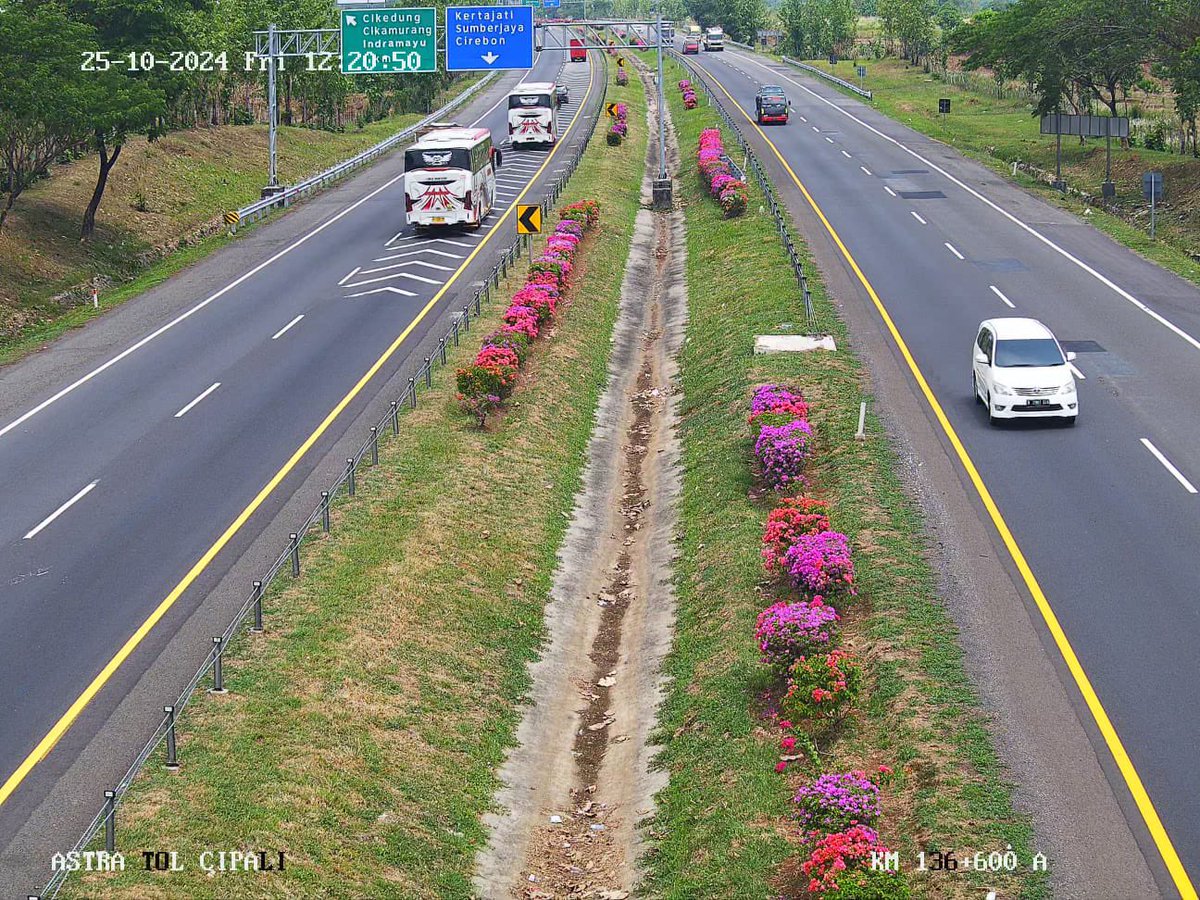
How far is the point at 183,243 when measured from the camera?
53781 millimetres

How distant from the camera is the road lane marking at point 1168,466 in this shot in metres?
24.0

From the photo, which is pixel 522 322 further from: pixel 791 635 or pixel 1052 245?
pixel 1052 245

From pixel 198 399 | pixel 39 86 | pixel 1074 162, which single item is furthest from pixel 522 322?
pixel 1074 162

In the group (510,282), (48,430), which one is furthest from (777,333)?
(48,430)

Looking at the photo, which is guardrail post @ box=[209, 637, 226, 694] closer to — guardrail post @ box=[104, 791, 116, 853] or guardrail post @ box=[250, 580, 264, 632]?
guardrail post @ box=[250, 580, 264, 632]

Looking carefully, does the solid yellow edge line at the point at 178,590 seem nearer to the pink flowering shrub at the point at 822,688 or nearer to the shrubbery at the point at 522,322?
the shrubbery at the point at 522,322

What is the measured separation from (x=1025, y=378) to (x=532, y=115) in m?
52.4

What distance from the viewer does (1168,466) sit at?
2511 cm

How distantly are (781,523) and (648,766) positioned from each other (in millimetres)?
5446

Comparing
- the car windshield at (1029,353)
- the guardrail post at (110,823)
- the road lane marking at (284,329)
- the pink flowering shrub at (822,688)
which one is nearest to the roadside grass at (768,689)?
the pink flowering shrub at (822,688)

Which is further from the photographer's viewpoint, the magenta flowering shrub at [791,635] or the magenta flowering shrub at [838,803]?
the magenta flowering shrub at [791,635]

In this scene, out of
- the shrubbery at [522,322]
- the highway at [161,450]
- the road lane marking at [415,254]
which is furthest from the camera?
the road lane marking at [415,254]

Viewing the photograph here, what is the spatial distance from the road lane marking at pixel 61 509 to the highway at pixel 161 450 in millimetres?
86

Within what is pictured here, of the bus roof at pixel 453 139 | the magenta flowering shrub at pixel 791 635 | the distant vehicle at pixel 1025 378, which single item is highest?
the bus roof at pixel 453 139
